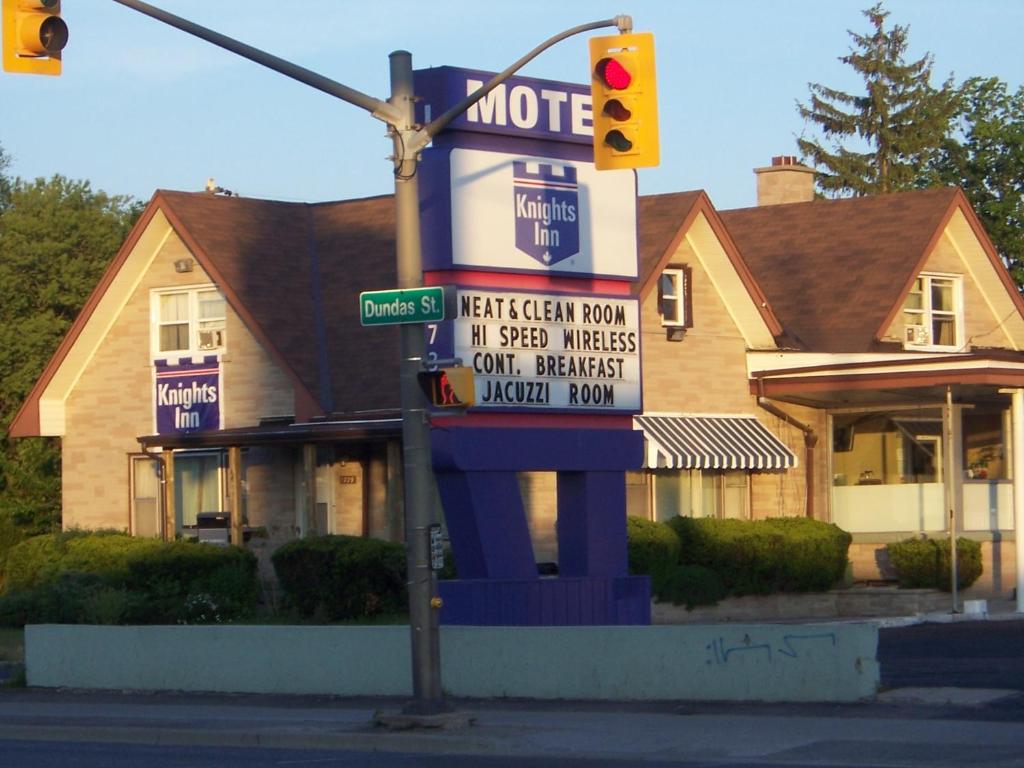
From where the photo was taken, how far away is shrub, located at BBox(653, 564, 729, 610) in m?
26.8

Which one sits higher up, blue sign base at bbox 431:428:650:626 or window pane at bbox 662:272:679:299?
window pane at bbox 662:272:679:299

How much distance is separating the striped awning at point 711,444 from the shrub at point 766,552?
94cm

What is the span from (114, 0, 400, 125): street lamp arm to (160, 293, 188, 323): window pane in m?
15.8

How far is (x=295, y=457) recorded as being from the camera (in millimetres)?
29219

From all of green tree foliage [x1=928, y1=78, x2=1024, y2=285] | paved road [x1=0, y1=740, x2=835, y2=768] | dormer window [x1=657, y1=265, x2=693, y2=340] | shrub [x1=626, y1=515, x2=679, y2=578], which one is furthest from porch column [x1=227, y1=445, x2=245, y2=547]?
green tree foliage [x1=928, y1=78, x2=1024, y2=285]

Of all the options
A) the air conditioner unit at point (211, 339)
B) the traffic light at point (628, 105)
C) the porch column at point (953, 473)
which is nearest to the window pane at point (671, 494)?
the porch column at point (953, 473)

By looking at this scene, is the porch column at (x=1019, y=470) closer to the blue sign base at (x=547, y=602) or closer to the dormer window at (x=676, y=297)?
the dormer window at (x=676, y=297)

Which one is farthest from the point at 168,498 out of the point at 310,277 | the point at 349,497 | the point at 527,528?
the point at 527,528

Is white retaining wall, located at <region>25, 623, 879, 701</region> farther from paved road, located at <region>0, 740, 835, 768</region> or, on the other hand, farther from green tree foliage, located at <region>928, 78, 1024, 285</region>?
green tree foliage, located at <region>928, 78, 1024, 285</region>

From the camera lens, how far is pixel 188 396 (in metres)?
30.5

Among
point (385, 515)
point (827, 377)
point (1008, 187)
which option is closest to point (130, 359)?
point (385, 515)

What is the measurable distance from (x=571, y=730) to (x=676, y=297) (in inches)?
598

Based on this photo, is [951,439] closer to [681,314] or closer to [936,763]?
[681,314]

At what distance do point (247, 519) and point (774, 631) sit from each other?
1454cm
